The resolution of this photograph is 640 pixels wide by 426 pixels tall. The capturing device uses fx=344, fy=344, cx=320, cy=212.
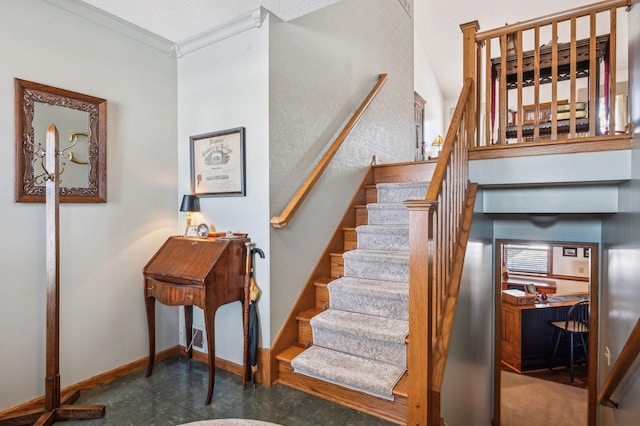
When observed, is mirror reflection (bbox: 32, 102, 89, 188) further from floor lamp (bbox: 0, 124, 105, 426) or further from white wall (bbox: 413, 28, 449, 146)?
white wall (bbox: 413, 28, 449, 146)

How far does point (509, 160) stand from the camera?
2.64m

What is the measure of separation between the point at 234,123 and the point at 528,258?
24.3 ft

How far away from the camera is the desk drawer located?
218 centimetres

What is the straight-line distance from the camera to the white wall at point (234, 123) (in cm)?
245

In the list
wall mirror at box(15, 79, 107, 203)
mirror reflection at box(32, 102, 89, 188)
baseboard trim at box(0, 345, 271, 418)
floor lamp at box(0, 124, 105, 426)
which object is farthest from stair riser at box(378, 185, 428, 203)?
floor lamp at box(0, 124, 105, 426)

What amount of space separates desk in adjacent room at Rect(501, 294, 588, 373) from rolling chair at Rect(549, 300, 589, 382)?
103 millimetres

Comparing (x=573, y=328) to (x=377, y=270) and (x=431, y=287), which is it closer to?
(x=377, y=270)

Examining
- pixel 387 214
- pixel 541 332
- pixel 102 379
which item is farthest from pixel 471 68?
pixel 541 332

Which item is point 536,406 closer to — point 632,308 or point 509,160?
point 632,308

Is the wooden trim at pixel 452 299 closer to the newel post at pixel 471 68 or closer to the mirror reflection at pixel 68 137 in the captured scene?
the newel post at pixel 471 68

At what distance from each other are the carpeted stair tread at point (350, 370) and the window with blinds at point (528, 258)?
5.93m

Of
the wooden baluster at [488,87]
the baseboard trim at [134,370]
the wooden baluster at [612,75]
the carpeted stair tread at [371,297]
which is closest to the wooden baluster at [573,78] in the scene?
the wooden baluster at [612,75]

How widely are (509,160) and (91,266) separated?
124 inches

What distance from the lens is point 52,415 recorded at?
1.96 meters
